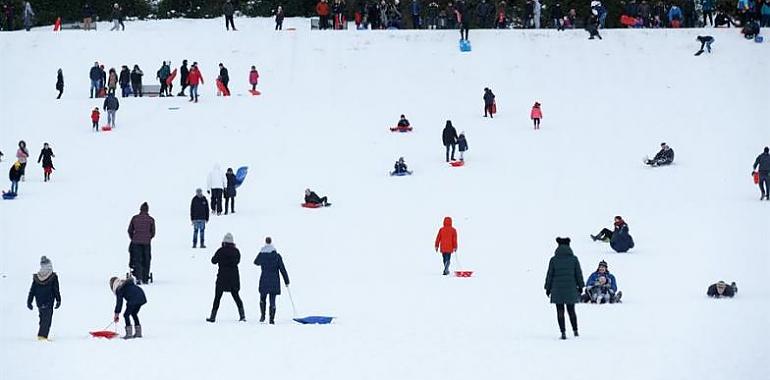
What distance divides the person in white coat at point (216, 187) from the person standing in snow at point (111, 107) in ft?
36.4

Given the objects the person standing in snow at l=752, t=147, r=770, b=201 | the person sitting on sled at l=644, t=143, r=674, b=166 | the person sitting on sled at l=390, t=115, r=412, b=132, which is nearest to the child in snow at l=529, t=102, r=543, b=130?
the person sitting on sled at l=390, t=115, r=412, b=132

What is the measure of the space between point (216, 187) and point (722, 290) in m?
12.9

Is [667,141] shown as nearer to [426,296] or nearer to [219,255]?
[426,296]

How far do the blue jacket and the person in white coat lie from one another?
860 centimetres

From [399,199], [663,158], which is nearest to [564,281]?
[399,199]

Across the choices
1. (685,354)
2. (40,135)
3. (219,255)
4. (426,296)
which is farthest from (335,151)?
(685,354)

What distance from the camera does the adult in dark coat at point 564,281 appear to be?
18453 mm

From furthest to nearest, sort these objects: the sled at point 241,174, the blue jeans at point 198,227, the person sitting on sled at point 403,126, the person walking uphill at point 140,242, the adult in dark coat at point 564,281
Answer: the person sitting on sled at point 403,126 → the sled at point 241,174 → the blue jeans at point 198,227 → the person walking uphill at point 140,242 → the adult in dark coat at point 564,281

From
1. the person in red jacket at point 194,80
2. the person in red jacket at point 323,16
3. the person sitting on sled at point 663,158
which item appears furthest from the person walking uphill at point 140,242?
the person in red jacket at point 323,16

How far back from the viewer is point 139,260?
23.9 metres

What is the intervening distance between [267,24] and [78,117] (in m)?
17.5

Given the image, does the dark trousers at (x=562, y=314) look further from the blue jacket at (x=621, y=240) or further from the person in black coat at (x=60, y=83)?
the person in black coat at (x=60, y=83)

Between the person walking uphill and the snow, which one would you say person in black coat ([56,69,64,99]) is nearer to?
the snow

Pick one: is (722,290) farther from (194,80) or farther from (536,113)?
(194,80)
